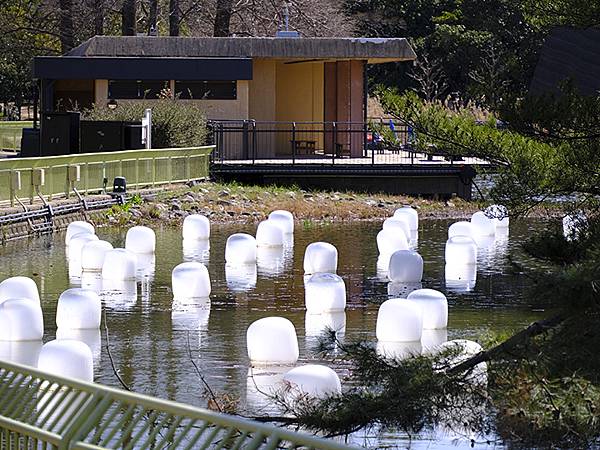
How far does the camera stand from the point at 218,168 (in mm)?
37938

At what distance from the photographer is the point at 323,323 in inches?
722

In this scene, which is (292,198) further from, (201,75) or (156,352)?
(156,352)

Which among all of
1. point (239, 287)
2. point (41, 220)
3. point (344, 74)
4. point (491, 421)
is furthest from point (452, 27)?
point (491, 421)

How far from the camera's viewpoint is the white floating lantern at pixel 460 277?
22250 mm

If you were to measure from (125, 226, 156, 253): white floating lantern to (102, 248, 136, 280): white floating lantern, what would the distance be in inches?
140

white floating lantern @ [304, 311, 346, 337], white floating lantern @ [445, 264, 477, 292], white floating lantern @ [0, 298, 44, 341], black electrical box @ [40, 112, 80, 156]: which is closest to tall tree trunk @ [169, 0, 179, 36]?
black electrical box @ [40, 112, 80, 156]

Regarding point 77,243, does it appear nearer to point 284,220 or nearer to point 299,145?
point 284,220

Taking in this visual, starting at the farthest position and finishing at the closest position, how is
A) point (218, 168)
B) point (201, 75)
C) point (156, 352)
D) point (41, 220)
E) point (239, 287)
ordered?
point (201, 75) < point (218, 168) < point (41, 220) < point (239, 287) < point (156, 352)

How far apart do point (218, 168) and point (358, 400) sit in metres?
28.8

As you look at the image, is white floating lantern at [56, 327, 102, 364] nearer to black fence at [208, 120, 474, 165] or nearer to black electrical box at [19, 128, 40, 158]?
black fence at [208, 120, 474, 165]

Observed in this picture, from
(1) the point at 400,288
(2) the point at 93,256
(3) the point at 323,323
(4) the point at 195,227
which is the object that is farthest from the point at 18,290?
(4) the point at 195,227

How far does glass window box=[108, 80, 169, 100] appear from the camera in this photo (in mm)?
41906

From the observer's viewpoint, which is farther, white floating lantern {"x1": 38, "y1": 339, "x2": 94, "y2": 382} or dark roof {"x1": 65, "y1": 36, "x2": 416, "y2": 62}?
dark roof {"x1": 65, "y1": 36, "x2": 416, "y2": 62}

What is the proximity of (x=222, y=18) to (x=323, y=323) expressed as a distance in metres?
42.7
